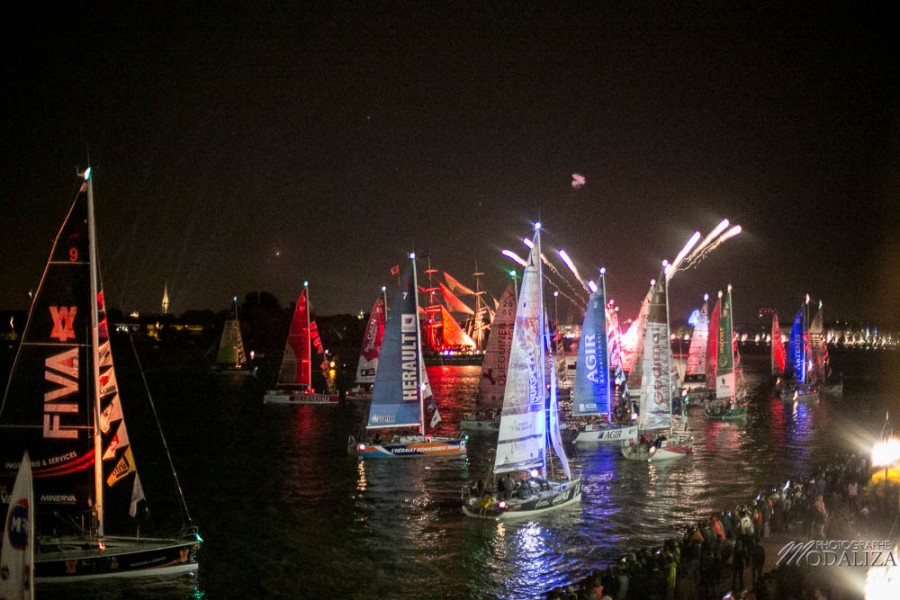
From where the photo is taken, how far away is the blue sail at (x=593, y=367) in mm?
42000

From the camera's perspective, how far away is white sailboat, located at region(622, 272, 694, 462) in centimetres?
3719

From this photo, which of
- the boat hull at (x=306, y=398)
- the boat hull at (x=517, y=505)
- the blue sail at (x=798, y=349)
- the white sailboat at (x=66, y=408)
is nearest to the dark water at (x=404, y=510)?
the boat hull at (x=517, y=505)

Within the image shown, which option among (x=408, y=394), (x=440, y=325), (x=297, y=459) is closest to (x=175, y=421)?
(x=297, y=459)

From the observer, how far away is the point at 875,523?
68.7 feet

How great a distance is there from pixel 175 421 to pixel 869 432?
147 feet

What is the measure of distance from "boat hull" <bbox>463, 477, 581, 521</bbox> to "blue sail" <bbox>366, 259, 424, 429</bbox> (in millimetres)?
10333

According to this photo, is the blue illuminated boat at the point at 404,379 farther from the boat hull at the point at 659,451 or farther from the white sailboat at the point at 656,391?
the white sailboat at the point at 656,391

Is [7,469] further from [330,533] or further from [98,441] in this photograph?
[330,533]

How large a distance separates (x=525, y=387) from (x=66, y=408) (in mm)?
12143

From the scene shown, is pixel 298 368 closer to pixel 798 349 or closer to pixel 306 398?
pixel 306 398

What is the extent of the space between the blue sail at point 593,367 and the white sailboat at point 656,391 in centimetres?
395

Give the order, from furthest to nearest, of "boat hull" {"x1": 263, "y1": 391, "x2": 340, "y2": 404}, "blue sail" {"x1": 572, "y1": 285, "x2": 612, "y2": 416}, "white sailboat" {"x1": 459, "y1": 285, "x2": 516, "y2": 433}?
"boat hull" {"x1": 263, "y1": 391, "x2": 340, "y2": 404} → "white sailboat" {"x1": 459, "y1": 285, "x2": 516, "y2": 433} → "blue sail" {"x1": 572, "y1": 285, "x2": 612, "y2": 416}

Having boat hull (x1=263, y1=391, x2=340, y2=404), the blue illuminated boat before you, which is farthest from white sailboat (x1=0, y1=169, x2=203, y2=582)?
boat hull (x1=263, y1=391, x2=340, y2=404)

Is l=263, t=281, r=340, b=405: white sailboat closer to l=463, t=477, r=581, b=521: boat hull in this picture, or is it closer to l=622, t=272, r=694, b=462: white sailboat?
l=622, t=272, r=694, b=462: white sailboat
